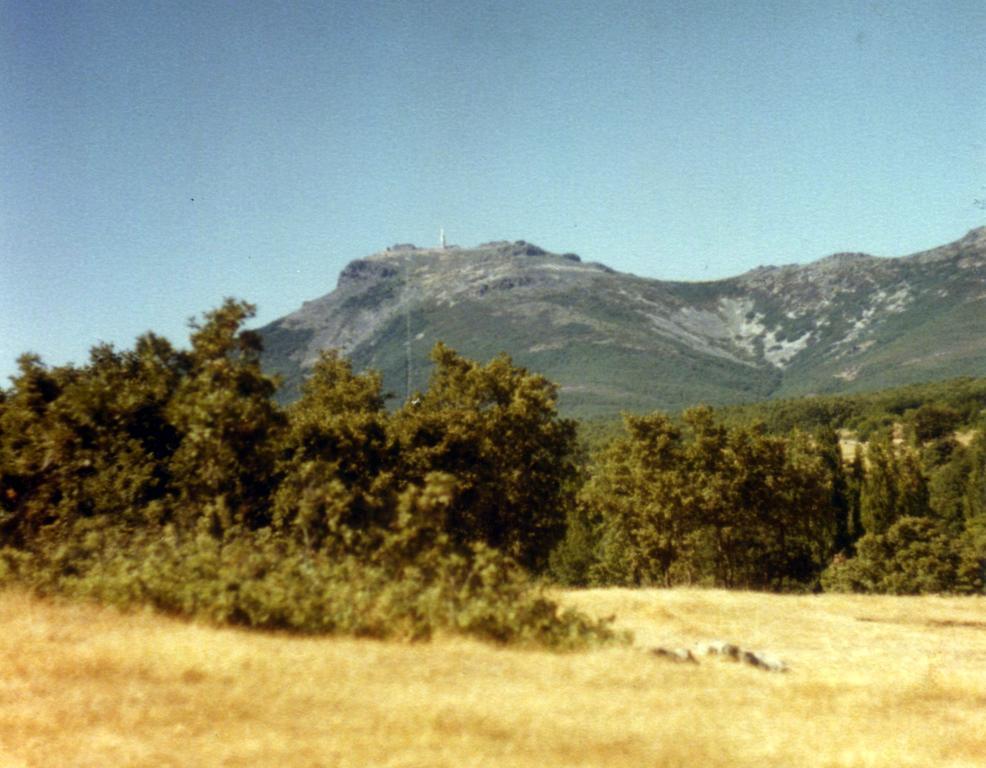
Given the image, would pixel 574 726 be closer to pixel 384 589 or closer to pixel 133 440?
pixel 384 589

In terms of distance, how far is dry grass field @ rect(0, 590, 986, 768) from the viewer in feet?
25.2

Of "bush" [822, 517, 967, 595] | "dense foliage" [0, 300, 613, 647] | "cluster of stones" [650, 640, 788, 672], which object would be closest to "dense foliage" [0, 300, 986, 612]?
"dense foliage" [0, 300, 613, 647]

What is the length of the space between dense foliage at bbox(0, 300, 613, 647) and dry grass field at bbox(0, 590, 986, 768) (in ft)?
2.57

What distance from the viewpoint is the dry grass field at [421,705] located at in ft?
25.2

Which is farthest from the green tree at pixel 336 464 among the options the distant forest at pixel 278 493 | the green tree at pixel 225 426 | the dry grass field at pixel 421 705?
the dry grass field at pixel 421 705

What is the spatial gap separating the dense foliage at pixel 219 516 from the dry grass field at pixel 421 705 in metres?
0.78

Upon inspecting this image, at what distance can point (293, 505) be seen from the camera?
18.7 m

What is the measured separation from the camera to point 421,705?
30.4 ft

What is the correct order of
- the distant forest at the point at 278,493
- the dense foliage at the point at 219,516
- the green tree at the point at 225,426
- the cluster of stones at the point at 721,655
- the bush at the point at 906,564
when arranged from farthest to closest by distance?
the bush at the point at 906,564 → the green tree at the point at 225,426 → the cluster of stones at the point at 721,655 → the distant forest at the point at 278,493 → the dense foliage at the point at 219,516

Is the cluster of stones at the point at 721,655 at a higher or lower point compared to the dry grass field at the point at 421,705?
lower

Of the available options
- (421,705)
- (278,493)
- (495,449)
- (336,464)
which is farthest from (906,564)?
(421,705)

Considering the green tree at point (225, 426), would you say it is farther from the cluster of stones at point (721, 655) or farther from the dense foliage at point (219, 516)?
the cluster of stones at point (721, 655)

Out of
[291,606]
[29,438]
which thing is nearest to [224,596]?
[291,606]

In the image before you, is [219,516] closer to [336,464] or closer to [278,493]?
[278,493]
